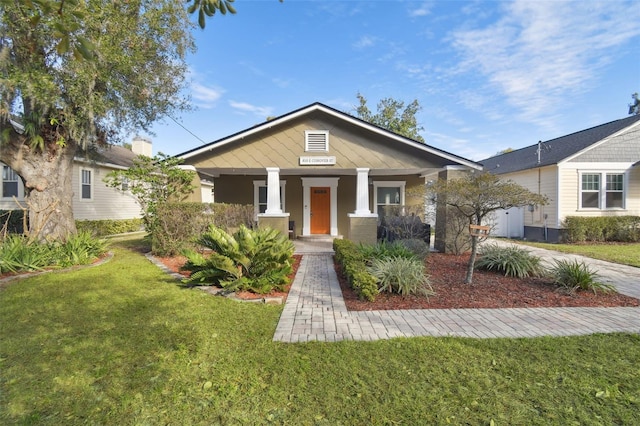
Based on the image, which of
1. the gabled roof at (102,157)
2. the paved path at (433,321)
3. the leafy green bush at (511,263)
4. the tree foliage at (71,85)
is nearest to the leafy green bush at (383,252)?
the paved path at (433,321)

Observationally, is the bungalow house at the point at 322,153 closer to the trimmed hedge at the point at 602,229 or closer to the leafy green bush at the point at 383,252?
the leafy green bush at the point at 383,252

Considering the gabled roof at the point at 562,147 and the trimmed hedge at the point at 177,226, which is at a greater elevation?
the gabled roof at the point at 562,147

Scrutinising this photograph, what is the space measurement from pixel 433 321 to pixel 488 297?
1809 millimetres

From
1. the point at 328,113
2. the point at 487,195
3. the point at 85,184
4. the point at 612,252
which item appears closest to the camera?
the point at 487,195

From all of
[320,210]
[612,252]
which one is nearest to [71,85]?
[320,210]

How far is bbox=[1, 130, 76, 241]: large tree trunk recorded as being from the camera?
8.88 metres

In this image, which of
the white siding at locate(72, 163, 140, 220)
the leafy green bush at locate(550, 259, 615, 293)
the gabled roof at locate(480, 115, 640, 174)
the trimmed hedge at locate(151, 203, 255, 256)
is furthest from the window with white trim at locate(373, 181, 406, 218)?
the white siding at locate(72, 163, 140, 220)

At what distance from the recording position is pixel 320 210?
14172 millimetres

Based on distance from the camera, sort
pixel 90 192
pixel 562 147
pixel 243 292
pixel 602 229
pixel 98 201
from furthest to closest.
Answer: pixel 562 147
pixel 98 201
pixel 90 192
pixel 602 229
pixel 243 292

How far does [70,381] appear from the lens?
288 cm

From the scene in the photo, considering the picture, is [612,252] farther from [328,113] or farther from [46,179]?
[46,179]

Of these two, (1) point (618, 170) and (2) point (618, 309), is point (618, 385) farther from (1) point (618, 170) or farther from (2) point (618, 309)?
(1) point (618, 170)

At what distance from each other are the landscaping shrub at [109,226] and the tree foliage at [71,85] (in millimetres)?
4513

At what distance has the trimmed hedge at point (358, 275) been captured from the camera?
17.3ft
